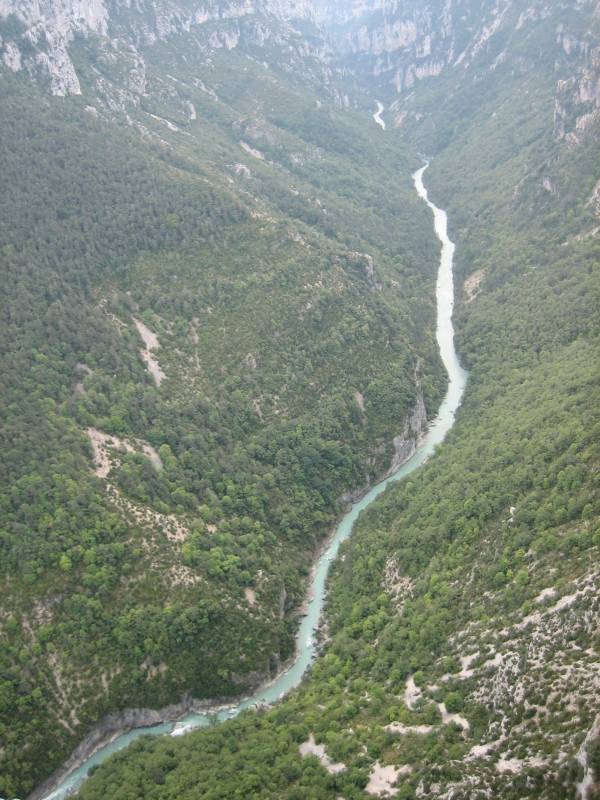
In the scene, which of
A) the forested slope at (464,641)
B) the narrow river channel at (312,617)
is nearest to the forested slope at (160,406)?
the narrow river channel at (312,617)

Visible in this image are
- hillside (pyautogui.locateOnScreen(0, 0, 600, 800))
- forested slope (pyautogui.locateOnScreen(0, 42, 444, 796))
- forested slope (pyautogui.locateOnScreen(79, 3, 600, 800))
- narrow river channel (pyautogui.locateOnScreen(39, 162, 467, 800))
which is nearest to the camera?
forested slope (pyautogui.locateOnScreen(79, 3, 600, 800))

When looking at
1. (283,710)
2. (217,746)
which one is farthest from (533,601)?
(217,746)

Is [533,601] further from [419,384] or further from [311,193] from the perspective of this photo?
[311,193]

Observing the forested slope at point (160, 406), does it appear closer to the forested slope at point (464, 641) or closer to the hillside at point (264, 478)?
the hillside at point (264, 478)

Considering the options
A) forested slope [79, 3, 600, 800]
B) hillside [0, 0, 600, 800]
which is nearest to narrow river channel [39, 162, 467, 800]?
Result: hillside [0, 0, 600, 800]

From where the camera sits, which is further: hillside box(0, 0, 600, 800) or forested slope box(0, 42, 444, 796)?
forested slope box(0, 42, 444, 796)

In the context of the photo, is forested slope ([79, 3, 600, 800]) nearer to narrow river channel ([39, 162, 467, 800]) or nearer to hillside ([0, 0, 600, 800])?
hillside ([0, 0, 600, 800])

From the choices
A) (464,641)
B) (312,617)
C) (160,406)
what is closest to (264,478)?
(160,406)
